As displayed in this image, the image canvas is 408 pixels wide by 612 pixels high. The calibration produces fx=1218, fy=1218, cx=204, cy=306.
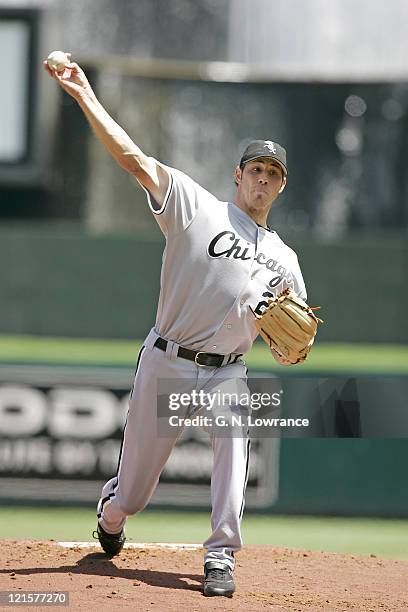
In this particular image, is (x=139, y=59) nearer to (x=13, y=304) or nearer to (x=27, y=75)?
(x=27, y=75)

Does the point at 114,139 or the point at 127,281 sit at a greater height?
the point at 127,281

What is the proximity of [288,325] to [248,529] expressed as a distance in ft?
11.7

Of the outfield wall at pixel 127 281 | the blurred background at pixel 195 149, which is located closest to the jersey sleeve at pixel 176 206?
the blurred background at pixel 195 149

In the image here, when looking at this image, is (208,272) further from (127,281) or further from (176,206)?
(127,281)

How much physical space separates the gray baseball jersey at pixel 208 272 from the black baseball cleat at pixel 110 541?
98 centimetres

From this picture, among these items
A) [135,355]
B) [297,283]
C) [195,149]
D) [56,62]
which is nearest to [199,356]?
[297,283]

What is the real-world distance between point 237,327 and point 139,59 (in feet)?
24.2

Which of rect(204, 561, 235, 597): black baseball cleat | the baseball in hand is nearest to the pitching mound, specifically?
rect(204, 561, 235, 597): black baseball cleat

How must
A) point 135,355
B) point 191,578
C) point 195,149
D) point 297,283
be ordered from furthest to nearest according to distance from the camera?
1. point 195,149
2. point 135,355
3. point 191,578
4. point 297,283

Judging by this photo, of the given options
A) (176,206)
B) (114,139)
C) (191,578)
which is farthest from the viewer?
(191,578)

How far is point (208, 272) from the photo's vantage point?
4.68 meters

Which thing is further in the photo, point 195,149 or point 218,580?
point 195,149

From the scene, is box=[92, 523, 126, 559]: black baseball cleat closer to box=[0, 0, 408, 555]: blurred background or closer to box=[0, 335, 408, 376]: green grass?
box=[0, 335, 408, 376]: green grass

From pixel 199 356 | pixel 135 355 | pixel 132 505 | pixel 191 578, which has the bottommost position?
pixel 191 578
